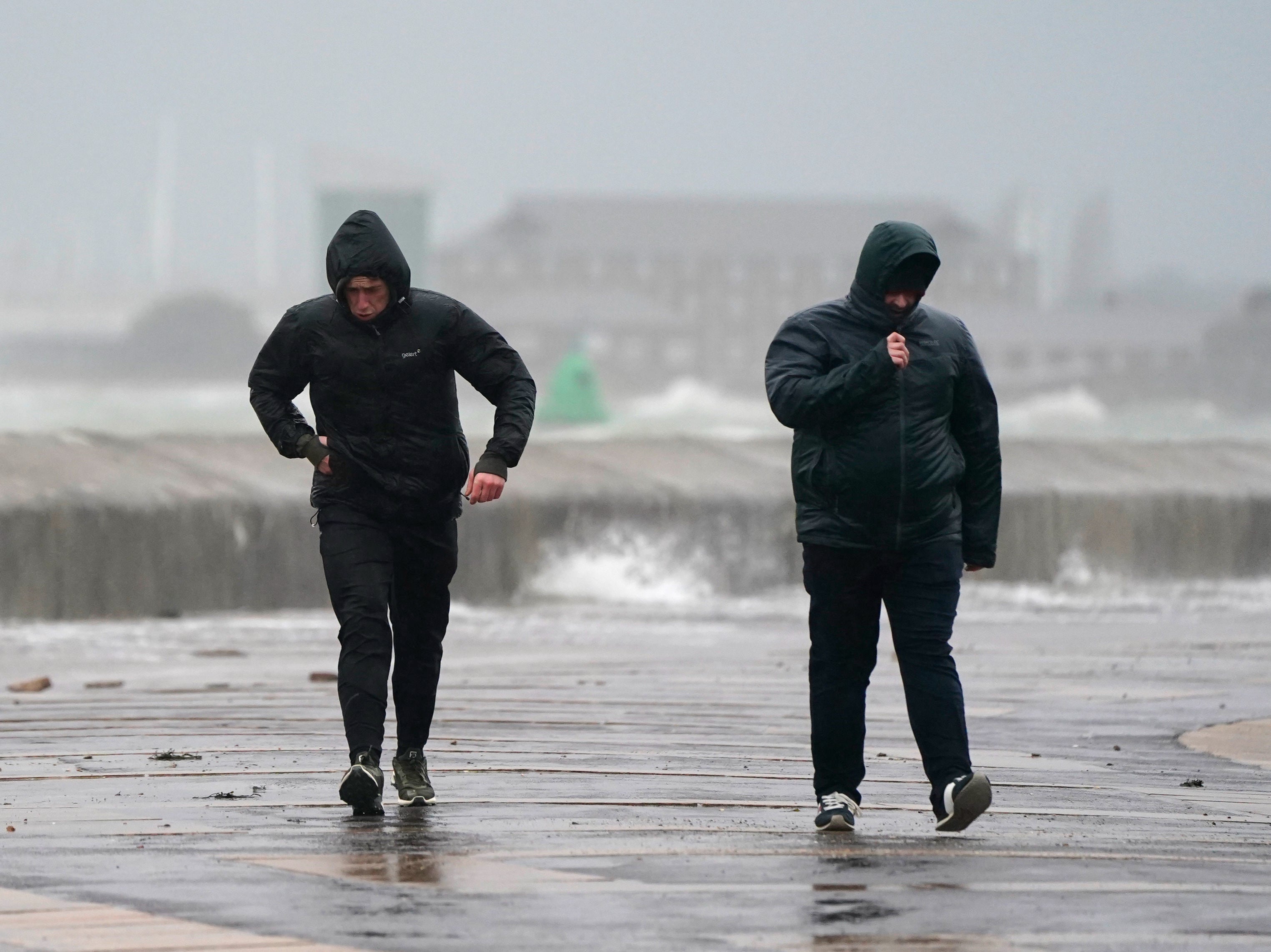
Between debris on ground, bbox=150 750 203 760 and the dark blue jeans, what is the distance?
7.12 feet

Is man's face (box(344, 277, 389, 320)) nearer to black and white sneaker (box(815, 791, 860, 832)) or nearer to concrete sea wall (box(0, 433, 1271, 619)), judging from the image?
black and white sneaker (box(815, 791, 860, 832))

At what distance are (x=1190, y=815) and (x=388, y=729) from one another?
125 inches

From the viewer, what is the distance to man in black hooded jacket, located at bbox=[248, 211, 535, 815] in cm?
704

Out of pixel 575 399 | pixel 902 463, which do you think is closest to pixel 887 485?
pixel 902 463

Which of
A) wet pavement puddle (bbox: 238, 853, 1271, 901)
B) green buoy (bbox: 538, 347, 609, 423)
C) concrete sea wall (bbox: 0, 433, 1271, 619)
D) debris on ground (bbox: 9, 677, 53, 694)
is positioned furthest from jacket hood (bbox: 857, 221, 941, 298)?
green buoy (bbox: 538, 347, 609, 423)

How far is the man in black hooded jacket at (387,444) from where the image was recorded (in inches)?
277

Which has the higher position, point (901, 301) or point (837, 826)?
point (901, 301)

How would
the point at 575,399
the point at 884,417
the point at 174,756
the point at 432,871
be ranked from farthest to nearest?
1. the point at 575,399
2. the point at 174,756
3. the point at 884,417
4. the point at 432,871

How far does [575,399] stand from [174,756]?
358 ft

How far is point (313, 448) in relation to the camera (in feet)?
23.5

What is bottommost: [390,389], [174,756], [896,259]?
[174,756]

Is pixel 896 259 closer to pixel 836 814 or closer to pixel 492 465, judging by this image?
pixel 492 465

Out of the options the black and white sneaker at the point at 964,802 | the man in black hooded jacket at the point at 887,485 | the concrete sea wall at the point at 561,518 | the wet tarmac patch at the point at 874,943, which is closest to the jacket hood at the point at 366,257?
the man in black hooded jacket at the point at 887,485

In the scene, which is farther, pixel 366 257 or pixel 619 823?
pixel 366 257
